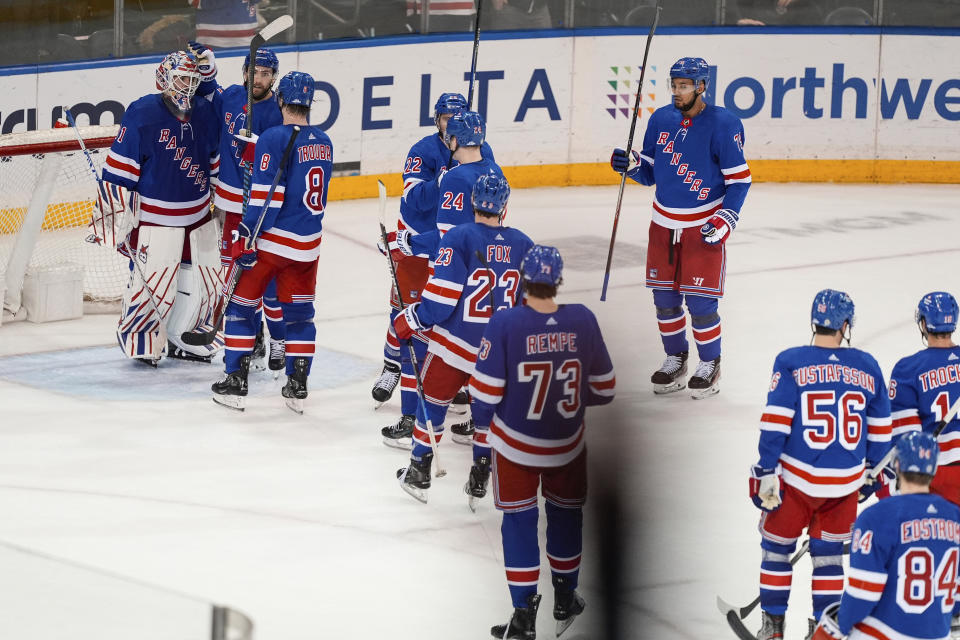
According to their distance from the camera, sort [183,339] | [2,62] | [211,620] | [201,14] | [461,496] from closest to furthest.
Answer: [211,620]
[461,496]
[183,339]
[2,62]
[201,14]

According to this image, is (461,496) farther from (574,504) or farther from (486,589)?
(574,504)

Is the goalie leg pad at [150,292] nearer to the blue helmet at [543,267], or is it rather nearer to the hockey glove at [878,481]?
the blue helmet at [543,267]

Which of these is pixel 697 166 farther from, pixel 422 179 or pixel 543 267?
pixel 543 267

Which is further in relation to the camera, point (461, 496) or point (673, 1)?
point (673, 1)

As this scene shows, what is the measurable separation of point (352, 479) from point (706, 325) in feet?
6.47

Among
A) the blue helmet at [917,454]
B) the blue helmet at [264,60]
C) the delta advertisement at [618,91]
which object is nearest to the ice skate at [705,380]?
the blue helmet at [264,60]

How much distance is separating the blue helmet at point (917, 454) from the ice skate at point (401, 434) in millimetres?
2681

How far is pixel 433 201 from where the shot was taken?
604cm

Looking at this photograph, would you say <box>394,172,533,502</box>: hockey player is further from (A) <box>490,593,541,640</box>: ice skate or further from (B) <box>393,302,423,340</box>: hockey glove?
(A) <box>490,593,541,640</box>: ice skate

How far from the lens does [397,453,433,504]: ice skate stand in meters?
5.22

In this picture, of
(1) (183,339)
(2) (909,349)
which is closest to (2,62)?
(1) (183,339)

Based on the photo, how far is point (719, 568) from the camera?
4715mm

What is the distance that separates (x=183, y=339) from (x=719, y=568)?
3035 millimetres

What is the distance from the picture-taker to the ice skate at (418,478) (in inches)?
205
